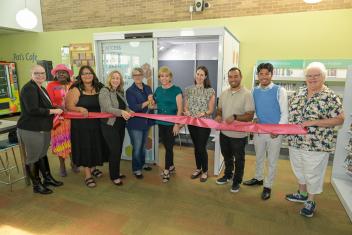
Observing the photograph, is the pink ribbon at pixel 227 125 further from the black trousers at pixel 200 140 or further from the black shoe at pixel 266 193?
A: the black shoe at pixel 266 193

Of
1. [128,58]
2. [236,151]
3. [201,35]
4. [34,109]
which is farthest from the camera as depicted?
[128,58]

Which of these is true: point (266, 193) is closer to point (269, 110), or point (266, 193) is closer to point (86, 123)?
point (269, 110)

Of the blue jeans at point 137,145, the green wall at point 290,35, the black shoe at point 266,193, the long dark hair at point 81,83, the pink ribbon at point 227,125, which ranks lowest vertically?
the black shoe at point 266,193

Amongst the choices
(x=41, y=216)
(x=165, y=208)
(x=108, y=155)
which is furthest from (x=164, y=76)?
(x=41, y=216)

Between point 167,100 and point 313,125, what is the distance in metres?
1.83

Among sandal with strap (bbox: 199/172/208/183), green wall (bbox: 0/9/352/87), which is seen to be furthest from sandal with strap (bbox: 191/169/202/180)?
green wall (bbox: 0/9/352/87)

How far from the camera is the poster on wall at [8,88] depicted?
7.38 meters

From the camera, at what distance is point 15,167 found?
4.06m

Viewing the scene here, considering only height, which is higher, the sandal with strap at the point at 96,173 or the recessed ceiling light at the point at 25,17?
the recessed ceiling light at the point at 25,17

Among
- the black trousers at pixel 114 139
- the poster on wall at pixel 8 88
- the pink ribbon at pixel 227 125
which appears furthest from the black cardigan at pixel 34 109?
the poster on wall at pixel 8 88

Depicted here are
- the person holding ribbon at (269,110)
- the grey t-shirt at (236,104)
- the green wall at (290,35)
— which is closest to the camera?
the person holding ribbon at (269,110)

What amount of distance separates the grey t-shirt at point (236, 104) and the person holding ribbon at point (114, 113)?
127 centimetres

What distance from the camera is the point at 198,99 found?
3.31m

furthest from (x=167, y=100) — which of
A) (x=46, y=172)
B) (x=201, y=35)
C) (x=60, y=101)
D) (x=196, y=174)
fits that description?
(x=46, y=172)
